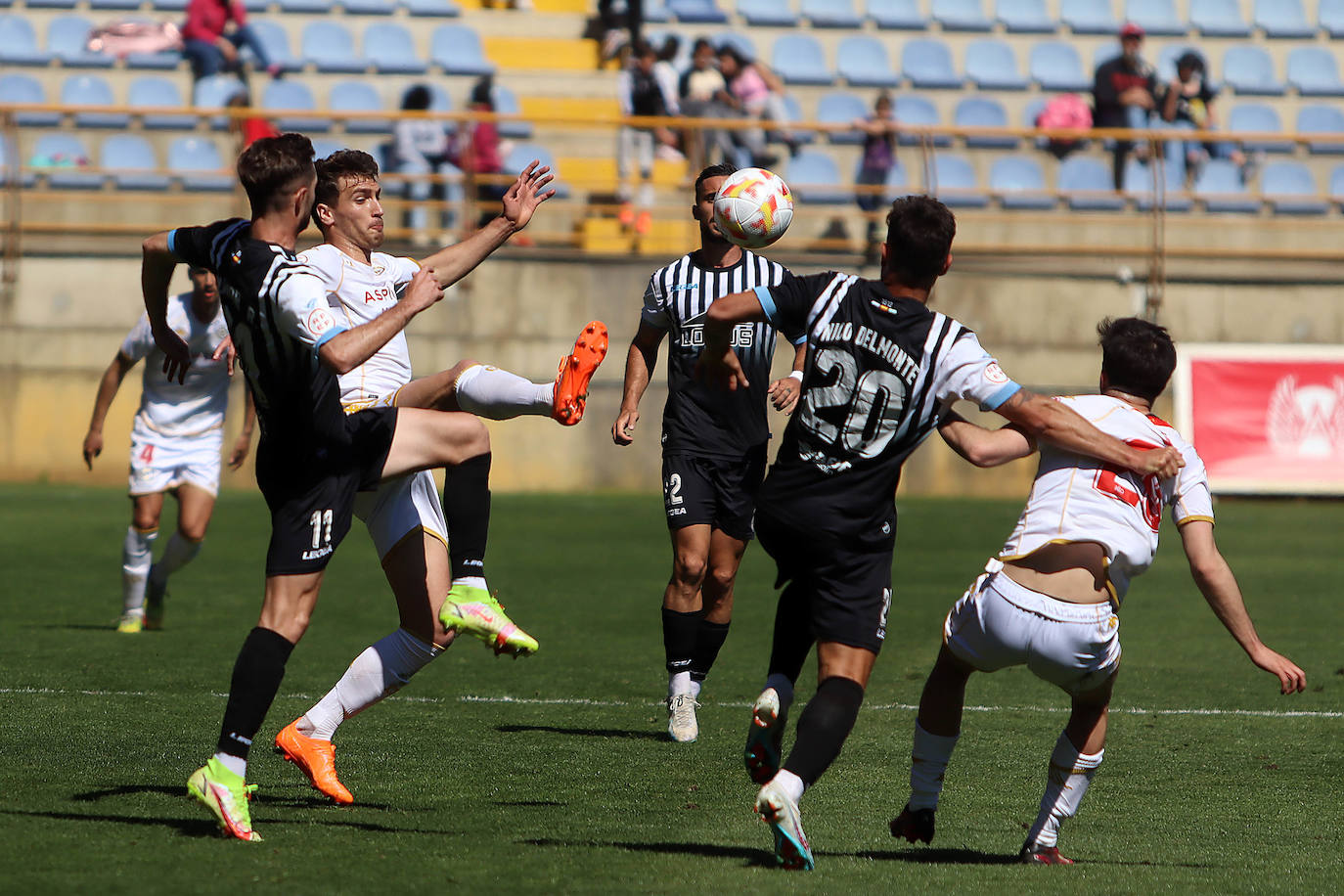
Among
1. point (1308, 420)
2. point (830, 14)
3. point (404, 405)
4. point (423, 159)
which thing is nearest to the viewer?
point (404, 405)

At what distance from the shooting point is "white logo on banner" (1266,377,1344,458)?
688 inches

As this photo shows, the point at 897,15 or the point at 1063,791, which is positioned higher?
the point at 897,15

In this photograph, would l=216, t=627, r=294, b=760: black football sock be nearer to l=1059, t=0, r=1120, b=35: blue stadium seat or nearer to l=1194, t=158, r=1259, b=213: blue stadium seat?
l=1194, t=158, r=1259, b=213: blue stadium seat

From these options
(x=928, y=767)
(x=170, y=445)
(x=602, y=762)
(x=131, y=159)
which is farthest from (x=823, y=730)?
(x=131, y=159)

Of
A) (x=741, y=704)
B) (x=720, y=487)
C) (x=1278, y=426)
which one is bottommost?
(x=1278, y=426)

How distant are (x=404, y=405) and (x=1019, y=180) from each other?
14.5m

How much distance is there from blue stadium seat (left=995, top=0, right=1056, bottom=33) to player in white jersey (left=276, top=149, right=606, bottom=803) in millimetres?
18009

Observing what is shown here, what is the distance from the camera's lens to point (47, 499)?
53.8 feet

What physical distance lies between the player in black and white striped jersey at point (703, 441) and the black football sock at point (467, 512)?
140cm

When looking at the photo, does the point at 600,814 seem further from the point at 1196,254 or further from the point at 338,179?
the point at 1196,254

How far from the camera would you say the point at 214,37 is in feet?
62.4

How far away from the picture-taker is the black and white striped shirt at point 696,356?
7.07 metres

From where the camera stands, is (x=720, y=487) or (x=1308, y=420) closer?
(x=720, y=487)

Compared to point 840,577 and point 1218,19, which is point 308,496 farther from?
point 1218,19
